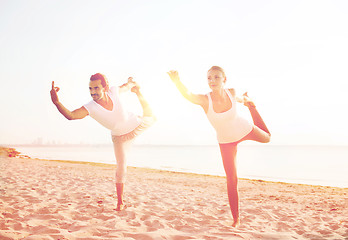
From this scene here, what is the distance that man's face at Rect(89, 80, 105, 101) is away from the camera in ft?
17.2

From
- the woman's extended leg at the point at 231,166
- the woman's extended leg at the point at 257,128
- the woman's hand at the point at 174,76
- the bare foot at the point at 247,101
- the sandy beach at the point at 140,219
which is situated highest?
the woman's hand at the point at 174,76

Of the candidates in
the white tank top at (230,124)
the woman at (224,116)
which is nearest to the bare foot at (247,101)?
the woman at (224,116)

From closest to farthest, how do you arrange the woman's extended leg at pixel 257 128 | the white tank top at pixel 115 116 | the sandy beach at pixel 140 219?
the sandy beach at pixel 140 219 → the woman's extended leg at pixel 257 128 → the white tank top at pixel 115 116

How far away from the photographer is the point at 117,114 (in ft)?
17.7

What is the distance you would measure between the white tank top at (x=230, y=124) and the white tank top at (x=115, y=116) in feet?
5.53

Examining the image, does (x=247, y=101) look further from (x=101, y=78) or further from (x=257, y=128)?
(x=101, y=78)

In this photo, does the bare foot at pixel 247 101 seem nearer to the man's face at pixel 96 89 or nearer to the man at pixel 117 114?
the man at pixel 117 114

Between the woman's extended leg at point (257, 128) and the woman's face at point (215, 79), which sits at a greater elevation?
the woman's face at point (215, 79)

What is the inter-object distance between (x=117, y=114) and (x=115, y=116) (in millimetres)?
53

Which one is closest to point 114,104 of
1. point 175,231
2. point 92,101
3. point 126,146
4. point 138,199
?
point 92,101

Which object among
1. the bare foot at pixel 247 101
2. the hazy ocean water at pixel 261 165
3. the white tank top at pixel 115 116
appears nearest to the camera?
the bare foot at pixel 247 101

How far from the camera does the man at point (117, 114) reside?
5.18 m

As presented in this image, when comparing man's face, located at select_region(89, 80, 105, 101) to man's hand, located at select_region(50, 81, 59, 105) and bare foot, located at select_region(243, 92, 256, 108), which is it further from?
bare foot, located at select_region(243, 92, 256, 108)

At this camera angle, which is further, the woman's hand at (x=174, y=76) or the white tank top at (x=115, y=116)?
the white tank top at (x=115, y=116)
